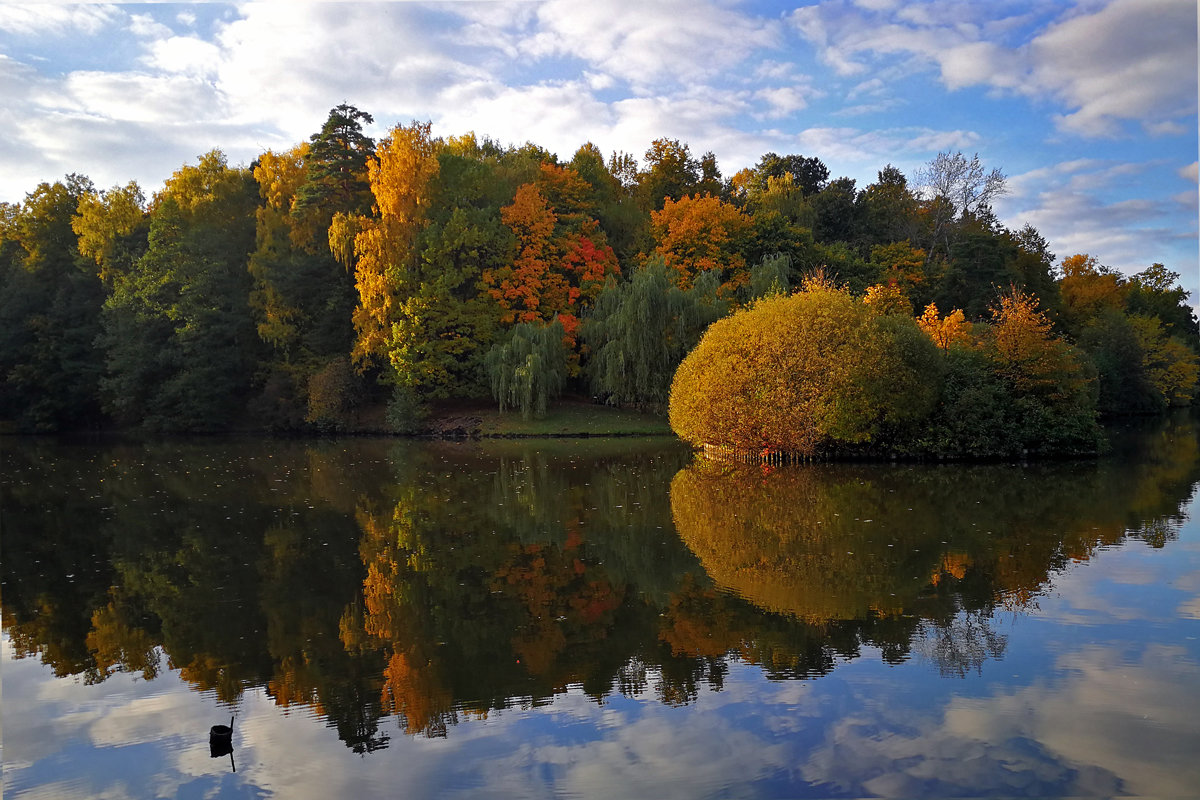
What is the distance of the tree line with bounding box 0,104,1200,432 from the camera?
36.2m

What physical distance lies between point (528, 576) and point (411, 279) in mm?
28161

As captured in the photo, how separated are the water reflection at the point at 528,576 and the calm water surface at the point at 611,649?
51mm

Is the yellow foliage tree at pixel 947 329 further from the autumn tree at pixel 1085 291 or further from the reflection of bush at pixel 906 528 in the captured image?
the autumn tree at pixel 1085 291

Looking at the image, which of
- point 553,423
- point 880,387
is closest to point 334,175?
point 553,423


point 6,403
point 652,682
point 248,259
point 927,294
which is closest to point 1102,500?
point 652,682

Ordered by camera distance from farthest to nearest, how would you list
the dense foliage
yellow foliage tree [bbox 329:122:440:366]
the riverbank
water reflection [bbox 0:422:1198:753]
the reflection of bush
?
1. yellow foliage tree [bbox 329:122:440:366]
2. the riverbank
3. the dense foliage
4. the reflection of bush
5. water reflection [bbox 0:422:1198:753]

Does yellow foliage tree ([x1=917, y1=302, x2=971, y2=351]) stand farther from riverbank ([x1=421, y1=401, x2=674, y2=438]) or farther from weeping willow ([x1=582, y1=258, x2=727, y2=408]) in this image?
riverbank ([x1=421, y1=401, x2=674, y2=438])

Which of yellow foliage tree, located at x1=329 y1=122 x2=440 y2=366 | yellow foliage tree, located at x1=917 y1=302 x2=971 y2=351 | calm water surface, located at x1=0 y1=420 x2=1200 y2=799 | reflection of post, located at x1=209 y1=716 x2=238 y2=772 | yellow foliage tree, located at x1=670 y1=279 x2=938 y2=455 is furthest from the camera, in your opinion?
yellow foliage tree, located at x1=329 y1=122 x2=440 y2=366

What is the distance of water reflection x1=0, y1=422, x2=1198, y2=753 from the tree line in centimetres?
1528

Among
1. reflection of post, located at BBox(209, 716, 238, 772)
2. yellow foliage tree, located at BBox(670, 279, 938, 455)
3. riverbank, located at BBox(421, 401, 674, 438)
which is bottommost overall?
reflection of post, located at BBox(209, 716, 238, 772)

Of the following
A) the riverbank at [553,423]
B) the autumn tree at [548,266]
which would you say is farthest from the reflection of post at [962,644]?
the autumn tree at [548,266]

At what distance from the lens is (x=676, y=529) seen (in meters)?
13.9

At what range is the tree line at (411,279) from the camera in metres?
36.2

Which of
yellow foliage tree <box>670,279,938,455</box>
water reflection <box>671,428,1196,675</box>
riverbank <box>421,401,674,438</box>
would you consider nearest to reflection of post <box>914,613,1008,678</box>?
water reflection <box>671,428,1196,675</box>
